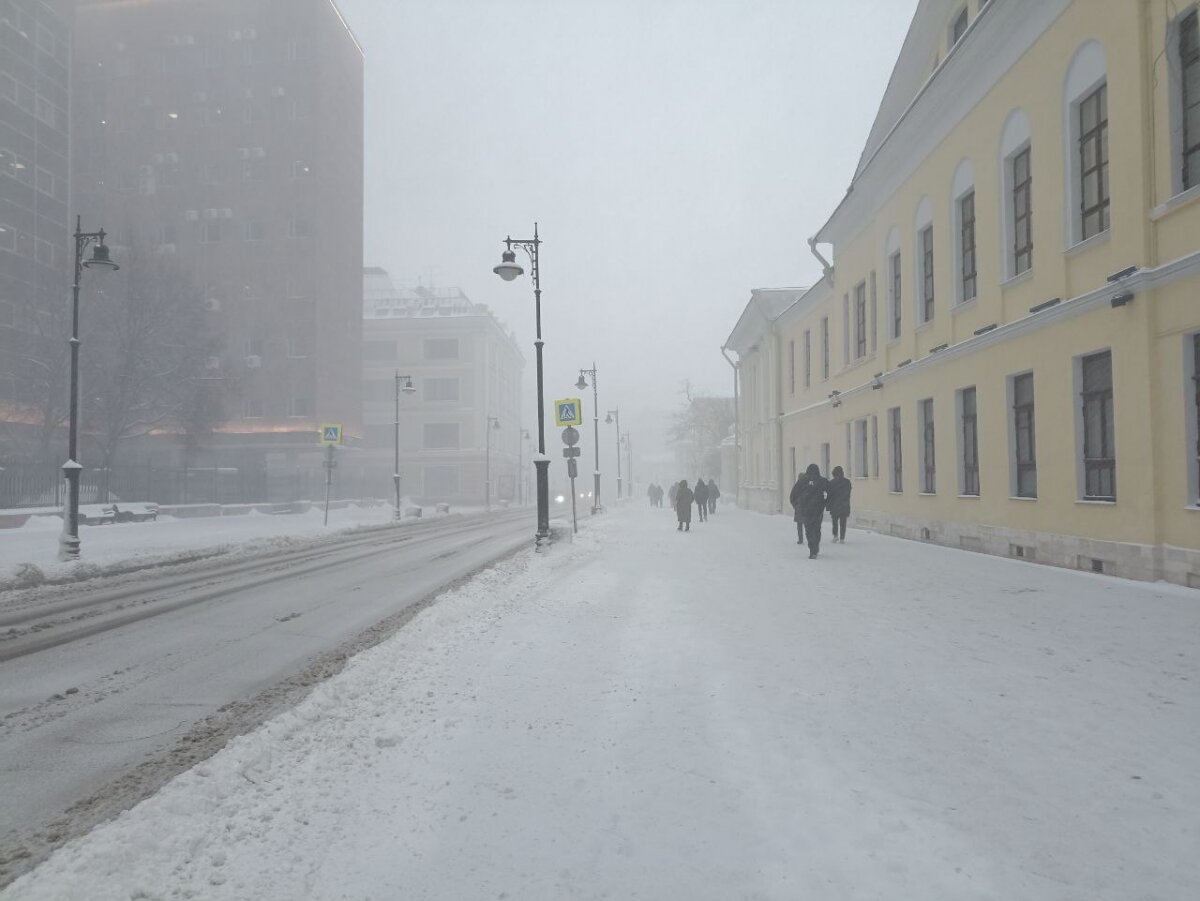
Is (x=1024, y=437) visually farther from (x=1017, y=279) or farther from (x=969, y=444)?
(x=1017, y=279)

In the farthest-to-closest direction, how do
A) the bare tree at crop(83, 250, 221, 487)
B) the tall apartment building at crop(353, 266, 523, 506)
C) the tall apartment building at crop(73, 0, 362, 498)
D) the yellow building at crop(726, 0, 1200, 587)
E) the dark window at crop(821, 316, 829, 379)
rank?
the tall apartment building at crop(353, 266, 523, 506) < the tall apartment building at crop(73, 0, 362, 498) < the bare tree at crop(83, 250, 221, 487) < the dark window at crop(821, 316, 829, 379) < the yellow building at crop(726, 0, 1200, 587)

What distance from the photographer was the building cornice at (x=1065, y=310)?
8.84m

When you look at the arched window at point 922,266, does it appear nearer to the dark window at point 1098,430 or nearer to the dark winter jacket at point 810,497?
the dark winter jacket at point 810,497

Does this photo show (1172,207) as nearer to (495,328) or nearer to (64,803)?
(64,803)

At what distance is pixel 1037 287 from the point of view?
1191cm

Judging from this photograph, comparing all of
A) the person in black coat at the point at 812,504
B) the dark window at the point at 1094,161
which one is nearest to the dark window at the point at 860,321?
the person in black coat at the point at 812,504

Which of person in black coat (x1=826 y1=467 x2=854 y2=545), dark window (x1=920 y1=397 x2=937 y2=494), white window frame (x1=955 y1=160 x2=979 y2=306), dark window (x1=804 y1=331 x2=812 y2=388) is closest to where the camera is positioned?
white window frame (x1=955 y1=160 x2=979 y2=306)

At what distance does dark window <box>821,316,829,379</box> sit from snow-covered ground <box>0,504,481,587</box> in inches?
657

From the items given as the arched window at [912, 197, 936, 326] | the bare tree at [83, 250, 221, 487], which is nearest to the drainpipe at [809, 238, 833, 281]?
the arched window at [912, 197, 936, 326]

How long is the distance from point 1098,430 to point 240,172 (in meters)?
55.1

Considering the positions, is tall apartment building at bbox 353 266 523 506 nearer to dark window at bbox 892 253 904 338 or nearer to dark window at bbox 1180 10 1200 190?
dark window at bbox 892 253 904 338

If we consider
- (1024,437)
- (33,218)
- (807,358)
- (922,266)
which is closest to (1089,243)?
(1024,437)

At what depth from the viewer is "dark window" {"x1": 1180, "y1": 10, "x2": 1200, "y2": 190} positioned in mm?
8789

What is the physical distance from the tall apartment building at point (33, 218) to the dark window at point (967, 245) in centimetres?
3331
